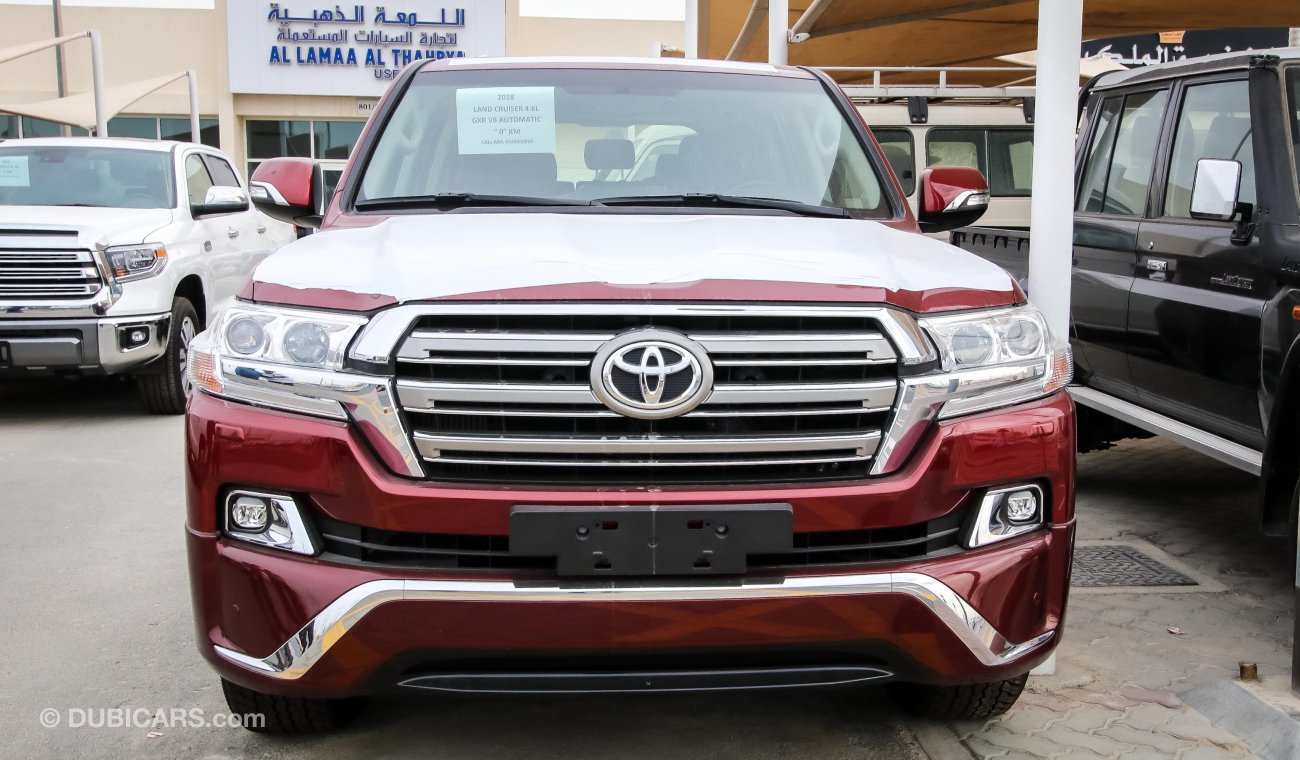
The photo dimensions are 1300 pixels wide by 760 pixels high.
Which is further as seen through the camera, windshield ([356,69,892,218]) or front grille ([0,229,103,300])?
front grille ([0,229,103,300])

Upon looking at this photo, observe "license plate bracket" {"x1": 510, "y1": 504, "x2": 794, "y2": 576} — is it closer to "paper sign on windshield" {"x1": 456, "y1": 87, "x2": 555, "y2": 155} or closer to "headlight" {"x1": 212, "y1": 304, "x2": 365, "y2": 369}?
"headlight" {"x1": 212, "y1": 304, "x2": 365, "y2": 369}

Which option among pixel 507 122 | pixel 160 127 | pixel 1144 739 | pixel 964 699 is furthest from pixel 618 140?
pixel 160 127

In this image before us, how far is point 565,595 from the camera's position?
2.54 m

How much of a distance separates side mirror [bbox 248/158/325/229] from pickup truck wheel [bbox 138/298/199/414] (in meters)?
4.52

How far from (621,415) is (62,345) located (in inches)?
248

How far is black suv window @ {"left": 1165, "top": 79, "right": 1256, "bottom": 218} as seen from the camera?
4.66 meters

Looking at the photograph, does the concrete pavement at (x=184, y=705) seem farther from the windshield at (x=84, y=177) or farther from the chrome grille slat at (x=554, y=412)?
the windshield at (x=84, y=177)

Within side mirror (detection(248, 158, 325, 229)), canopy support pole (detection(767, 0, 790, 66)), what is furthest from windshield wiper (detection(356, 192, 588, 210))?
canopy support pole (detection(767, 0, 790, 66))

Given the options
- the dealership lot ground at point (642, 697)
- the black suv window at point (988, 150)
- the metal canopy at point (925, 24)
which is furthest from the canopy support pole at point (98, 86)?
the dealership lot ground at point (642, 697)

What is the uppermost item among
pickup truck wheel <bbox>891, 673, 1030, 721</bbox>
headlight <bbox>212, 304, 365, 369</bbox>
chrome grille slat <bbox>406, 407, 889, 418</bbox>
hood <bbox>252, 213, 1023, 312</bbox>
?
hood <bbox>252, 213, 1023, 312</bbox>

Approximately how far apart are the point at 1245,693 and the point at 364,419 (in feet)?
8.26

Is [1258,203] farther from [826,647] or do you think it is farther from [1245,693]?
[826,647]

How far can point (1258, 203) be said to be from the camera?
445 centimetres

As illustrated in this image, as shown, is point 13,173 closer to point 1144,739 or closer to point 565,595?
point 565,595
